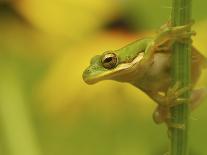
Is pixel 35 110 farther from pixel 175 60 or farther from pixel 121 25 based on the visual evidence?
pixel 175 60

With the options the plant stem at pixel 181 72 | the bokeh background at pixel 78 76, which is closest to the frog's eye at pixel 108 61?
the plant stem at pixel 181 72

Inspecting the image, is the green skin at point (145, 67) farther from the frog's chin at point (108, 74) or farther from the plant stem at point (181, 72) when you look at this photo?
the plant stem at point (181, 72)

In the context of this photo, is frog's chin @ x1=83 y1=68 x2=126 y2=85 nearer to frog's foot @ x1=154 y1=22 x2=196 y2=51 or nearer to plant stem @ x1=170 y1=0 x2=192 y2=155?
frog's foot @ x1=154 y1=22 x2=196 y2=51

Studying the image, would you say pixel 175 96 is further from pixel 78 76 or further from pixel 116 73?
pixel 78 76

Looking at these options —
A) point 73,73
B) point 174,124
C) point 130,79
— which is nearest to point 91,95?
point 73,73

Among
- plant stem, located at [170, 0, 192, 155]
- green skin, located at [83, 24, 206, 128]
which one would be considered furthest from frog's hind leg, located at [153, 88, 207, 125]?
plant stem, located at [170, 0, 192, 155]

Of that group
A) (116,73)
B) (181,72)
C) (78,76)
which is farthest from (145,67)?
(78,76)
